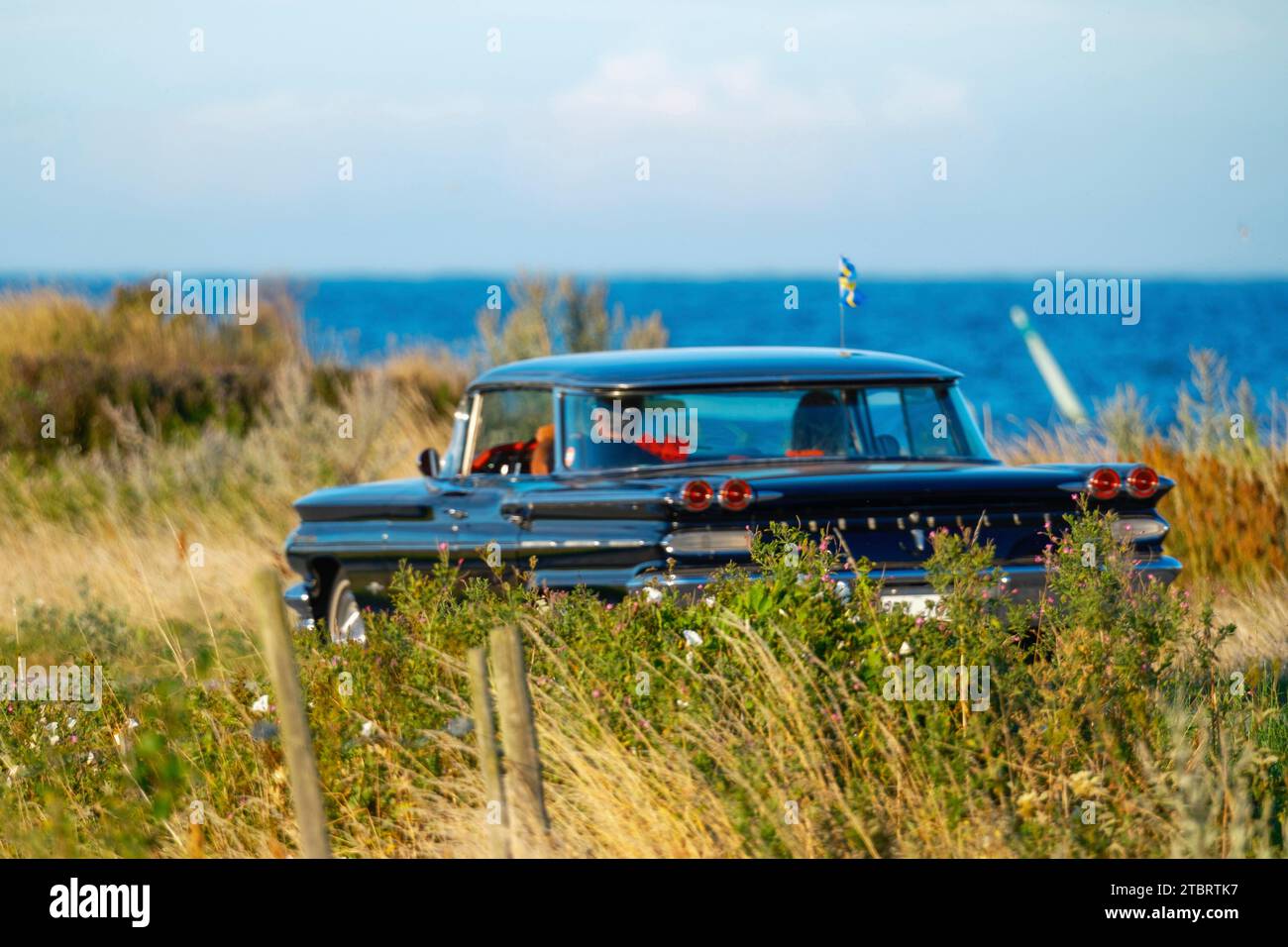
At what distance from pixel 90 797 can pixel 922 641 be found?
273 centimetres

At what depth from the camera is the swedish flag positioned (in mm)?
7680

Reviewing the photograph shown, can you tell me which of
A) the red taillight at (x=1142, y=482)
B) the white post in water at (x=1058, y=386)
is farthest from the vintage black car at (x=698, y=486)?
the white post in water at (x=1058, y=386)

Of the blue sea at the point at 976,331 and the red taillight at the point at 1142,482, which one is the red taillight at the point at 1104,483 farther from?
the blue sea at the point at 976,331

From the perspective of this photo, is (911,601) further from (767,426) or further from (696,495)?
(767,426)

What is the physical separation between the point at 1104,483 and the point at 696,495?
5.01 ft

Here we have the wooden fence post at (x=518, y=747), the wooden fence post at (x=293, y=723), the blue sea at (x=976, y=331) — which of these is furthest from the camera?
the blue sea at (x=976, y=331)

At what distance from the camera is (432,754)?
5.65 m

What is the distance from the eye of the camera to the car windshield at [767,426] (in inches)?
284

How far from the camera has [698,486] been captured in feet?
20.6

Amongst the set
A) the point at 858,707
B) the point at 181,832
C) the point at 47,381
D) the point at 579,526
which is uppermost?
the point at 47,381

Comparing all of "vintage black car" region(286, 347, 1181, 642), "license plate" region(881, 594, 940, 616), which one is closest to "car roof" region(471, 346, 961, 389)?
"vintage black car" region(286, 347, 1181, 642)

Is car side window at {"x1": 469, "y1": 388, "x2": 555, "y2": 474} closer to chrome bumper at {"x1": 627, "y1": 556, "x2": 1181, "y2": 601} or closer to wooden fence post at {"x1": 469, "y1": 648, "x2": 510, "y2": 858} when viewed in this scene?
chrome bumper at {"x1": 627, "y1": 556, "x2": 1181, "y2": 601}
